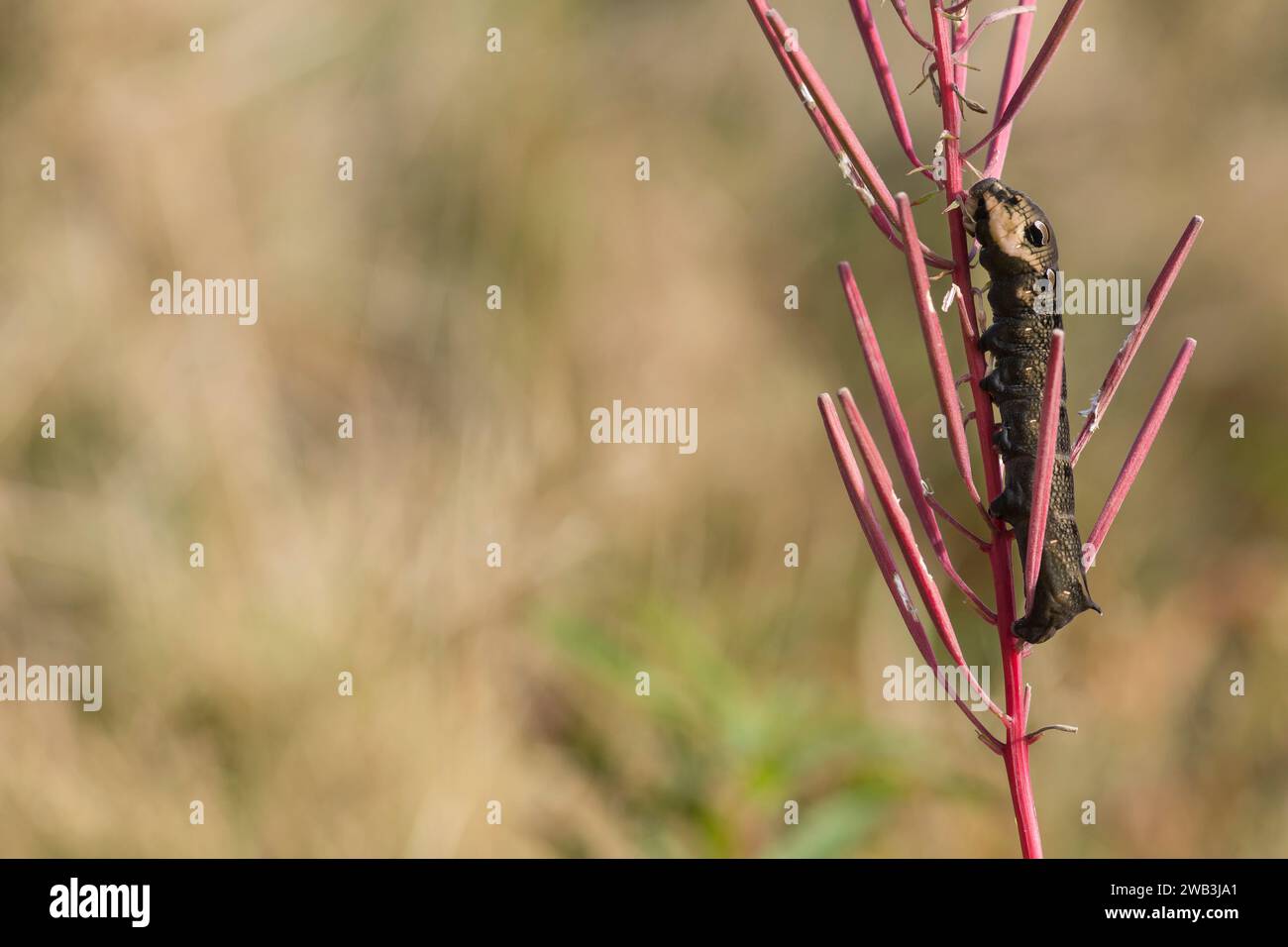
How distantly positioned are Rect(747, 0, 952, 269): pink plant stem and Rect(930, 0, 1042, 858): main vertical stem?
3 centimetres

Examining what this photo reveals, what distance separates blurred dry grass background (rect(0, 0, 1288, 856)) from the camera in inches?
102

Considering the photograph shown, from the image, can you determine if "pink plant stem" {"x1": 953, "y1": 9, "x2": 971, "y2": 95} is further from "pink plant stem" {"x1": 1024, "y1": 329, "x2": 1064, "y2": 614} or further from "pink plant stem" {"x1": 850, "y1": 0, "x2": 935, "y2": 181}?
"pink plant stem" {"x1": 1024, "y1": 329, "x2": 1064, "y2": 614}

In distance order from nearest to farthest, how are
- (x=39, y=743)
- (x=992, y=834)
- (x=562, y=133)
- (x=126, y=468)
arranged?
(x=992, y=834) < (x=39, y=743) < (x=126, y=468) < (x=562, y=133)

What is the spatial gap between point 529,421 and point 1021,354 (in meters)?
2.66

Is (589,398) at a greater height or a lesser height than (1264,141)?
lesser

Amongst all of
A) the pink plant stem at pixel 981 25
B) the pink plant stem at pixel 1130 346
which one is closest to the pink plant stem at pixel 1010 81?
the pink plant stem at pixel 981 25

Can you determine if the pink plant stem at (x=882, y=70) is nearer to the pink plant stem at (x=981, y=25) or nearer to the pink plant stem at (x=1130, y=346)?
the pink plant stem at (x=981, y=25)

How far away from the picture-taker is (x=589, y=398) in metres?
3.33

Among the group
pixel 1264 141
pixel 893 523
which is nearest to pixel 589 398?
pixel 1264 141

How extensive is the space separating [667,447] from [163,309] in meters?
1.57

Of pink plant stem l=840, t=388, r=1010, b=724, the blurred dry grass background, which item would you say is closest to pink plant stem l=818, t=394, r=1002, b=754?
pink plant stem l=840, t=388, r=1010, b=724

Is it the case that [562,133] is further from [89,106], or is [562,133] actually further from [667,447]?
[89,106]

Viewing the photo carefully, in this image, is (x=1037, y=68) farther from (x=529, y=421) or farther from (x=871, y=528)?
(x=529, y=421)

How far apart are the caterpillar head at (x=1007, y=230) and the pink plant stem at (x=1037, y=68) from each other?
3 centimetres
